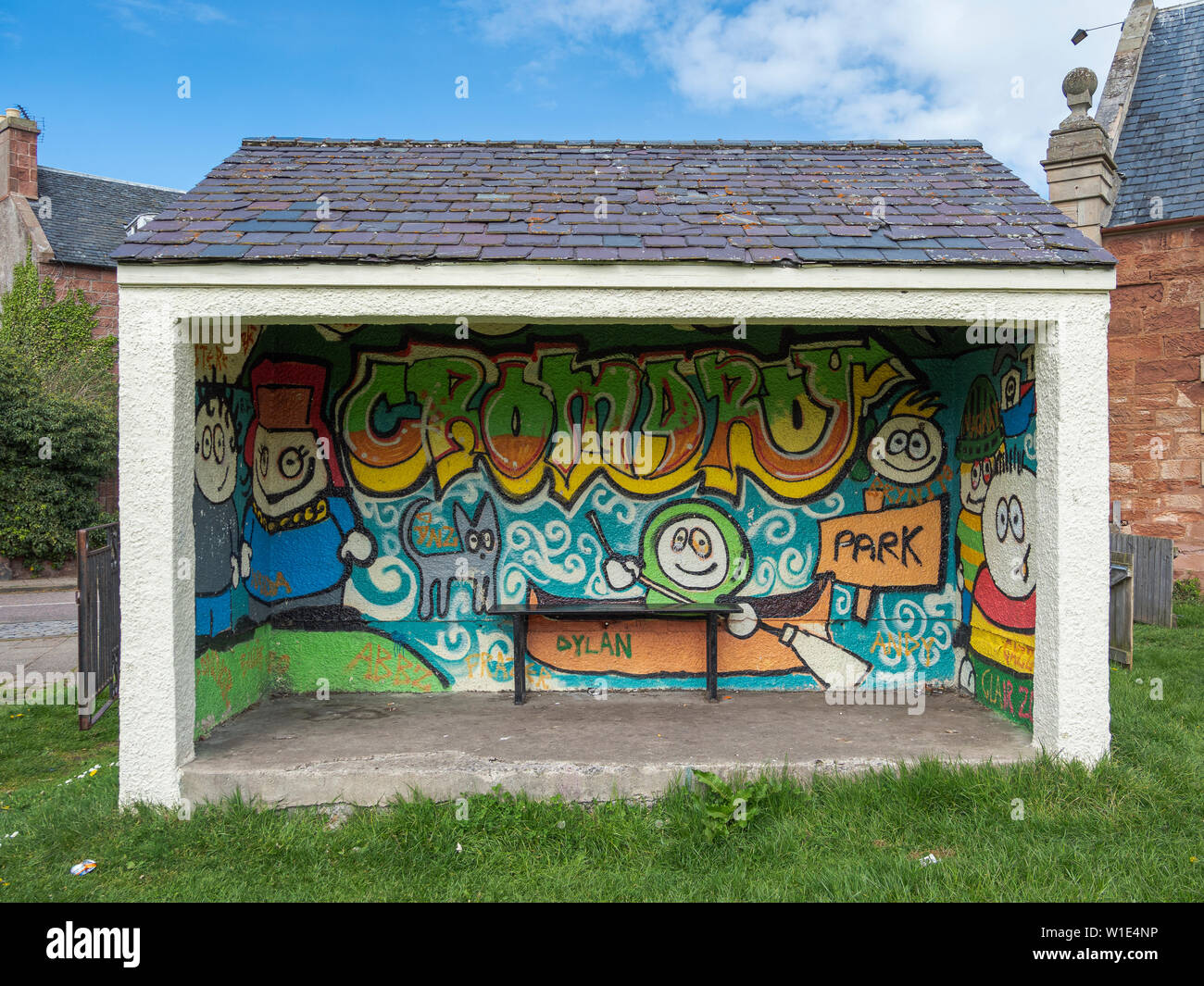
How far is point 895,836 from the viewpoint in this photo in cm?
379

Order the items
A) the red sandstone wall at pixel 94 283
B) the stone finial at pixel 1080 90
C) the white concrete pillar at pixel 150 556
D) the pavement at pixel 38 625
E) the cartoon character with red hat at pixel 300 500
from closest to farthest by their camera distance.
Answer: the white concrete pillar at pixel 150 556 → the cartoon character with red hat at pixel 300 500 → the pavement at pixel 38 625 → the stone finial at pixel 1080 90 → the red sandstone wall at pixel 94 283

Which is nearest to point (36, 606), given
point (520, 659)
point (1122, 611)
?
point (520, 659)

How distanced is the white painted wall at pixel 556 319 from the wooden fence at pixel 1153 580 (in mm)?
5425

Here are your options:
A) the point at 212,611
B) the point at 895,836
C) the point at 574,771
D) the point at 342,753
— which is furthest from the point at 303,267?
the point at 895,836

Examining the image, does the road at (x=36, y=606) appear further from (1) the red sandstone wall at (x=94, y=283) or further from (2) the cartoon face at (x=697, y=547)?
(2) the cartoon face at (x=697, y=547)

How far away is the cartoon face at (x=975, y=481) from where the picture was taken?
17.1 feet

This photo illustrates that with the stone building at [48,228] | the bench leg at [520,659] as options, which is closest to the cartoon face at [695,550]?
the bench leg at [520,659]

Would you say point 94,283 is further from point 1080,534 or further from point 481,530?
point 1080,534

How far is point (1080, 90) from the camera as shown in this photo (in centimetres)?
909

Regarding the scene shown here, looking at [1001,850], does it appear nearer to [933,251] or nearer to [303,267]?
[933,251]

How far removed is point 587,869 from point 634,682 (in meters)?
2.16

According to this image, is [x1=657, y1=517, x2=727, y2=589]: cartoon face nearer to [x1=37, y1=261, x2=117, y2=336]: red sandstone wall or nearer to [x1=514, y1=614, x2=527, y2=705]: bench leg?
[x1=514, y1=614, x2=527, y2=705]: bench leg

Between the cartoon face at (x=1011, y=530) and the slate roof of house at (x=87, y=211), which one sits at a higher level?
the slate roof of house at (x=87, y=211)
